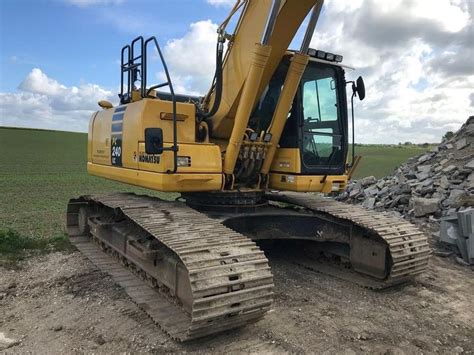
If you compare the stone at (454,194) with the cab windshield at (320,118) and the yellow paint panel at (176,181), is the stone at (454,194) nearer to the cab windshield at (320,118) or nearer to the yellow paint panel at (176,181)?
the cab windshield at (320,118)

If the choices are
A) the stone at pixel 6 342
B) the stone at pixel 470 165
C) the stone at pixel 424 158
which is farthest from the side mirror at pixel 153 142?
the stone at pixel 424 158

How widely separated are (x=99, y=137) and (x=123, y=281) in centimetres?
276

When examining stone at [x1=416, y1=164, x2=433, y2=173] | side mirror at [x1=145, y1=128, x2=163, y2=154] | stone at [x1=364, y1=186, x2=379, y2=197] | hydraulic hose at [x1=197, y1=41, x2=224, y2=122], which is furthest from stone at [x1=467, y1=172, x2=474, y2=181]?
side mirror at [x1=145, y1=128, x2=163, y2=154]

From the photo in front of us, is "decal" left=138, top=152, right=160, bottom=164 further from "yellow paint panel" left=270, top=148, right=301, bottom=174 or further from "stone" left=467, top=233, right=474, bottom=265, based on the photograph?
"stone" left=467, top=233, right=474, bottom=265

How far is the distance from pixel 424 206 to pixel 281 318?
6078mm

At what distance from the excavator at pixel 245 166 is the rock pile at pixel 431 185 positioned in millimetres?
3767

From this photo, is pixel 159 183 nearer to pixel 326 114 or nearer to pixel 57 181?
pixel 326 114

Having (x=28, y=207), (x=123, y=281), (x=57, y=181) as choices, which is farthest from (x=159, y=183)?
(x=57, y=181)

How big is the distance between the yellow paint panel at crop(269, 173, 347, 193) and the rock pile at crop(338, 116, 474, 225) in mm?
3888

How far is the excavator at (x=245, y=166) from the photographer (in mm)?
5133

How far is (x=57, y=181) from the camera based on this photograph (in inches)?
746

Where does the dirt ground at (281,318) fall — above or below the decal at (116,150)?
below

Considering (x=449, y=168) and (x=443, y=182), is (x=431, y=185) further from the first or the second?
(x=449, y=168)

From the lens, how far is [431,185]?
36.4 feet
